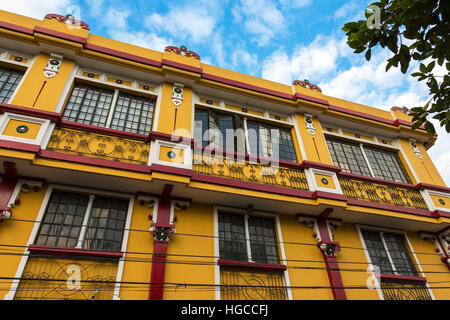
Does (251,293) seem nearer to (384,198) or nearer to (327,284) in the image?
(327,284)

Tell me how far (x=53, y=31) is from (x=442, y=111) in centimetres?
1029

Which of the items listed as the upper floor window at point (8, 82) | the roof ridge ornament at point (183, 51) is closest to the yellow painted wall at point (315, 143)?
the roof ridge ornament at point (183, 51)

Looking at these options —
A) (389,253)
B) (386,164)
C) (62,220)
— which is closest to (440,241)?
(389,253)

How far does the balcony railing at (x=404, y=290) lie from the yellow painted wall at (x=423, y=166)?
4.19 m

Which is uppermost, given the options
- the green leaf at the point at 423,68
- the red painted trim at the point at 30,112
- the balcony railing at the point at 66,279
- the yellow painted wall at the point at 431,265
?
the red painted trim at the point at 30,112

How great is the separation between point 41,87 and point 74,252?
479 cm

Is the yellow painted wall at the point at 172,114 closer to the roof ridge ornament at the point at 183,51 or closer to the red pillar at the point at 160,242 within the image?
the roof ridge ornament at the point at 183,51

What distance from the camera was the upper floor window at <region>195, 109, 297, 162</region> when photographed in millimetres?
10141

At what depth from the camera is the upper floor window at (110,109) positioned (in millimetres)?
9133

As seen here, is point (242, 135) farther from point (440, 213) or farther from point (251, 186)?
point (440, 213)

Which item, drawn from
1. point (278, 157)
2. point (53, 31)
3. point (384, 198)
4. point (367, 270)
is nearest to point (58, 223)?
point (53, 31)

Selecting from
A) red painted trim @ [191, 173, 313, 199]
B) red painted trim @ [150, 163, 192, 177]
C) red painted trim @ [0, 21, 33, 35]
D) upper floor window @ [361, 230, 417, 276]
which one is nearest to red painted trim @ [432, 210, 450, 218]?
upper floor window @ [361, 230, 417, 276]

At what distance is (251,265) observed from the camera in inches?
310

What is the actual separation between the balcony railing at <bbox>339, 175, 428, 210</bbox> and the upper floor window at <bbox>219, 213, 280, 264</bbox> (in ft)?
9.79
